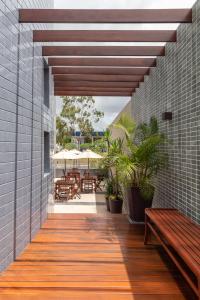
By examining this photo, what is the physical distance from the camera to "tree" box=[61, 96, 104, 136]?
78.7ft

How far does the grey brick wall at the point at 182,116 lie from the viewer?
3.98m

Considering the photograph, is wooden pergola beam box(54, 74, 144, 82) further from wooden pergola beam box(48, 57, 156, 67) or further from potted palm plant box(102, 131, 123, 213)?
potted palm plant box(102, 131, 123, 213)

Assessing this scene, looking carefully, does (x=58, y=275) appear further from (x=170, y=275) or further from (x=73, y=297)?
(x=170, y=275)

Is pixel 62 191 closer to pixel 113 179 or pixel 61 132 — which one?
pixel 113 179

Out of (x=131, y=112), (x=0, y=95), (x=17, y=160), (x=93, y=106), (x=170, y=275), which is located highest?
(x=93, y=106)

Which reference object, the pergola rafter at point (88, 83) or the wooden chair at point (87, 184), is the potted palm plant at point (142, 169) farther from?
→ the wooden chair at point (87, 184)

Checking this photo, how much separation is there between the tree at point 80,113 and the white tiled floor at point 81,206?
1509 cm

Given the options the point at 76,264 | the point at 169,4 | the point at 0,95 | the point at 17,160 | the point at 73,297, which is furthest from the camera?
the point at 169,4

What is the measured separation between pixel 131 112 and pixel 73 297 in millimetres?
8284

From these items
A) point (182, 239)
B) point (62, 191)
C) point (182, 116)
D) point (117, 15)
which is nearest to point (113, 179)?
point (62, 191)

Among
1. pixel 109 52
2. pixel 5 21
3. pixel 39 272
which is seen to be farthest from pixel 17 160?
pixel 109 52

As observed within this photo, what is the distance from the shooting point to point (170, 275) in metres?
3.44

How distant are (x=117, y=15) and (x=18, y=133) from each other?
7.40ft

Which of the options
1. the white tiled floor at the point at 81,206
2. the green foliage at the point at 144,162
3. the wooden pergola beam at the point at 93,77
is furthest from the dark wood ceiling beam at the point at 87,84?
the white tiled floor at the point at 81,206
